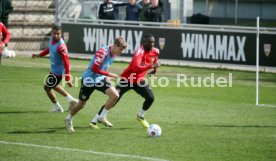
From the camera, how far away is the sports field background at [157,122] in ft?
42.7

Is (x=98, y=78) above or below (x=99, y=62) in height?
below

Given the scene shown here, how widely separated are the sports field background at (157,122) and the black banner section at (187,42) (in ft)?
9.53

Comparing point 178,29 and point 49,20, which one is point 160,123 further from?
point 49,20

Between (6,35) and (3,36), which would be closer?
(6,35)

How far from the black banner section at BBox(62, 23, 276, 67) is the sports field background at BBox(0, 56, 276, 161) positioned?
9.53 feet

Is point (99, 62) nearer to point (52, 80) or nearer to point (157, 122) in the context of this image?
point (157, 122)

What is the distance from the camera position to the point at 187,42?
2952 centimetres

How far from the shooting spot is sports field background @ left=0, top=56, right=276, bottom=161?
1302 cm

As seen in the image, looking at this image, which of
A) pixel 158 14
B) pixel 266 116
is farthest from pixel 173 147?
pixel 158 14

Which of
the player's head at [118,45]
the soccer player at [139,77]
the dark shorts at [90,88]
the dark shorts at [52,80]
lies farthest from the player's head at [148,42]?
the dark shorts at [52,80]

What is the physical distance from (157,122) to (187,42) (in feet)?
42.2

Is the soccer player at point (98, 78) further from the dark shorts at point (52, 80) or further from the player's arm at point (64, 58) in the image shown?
the dark shorts at point (52, 80)

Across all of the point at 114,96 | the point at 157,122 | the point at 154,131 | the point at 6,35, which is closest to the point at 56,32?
the point at 114,96

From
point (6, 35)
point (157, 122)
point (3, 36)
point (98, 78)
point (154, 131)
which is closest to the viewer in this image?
point (154, 131)
